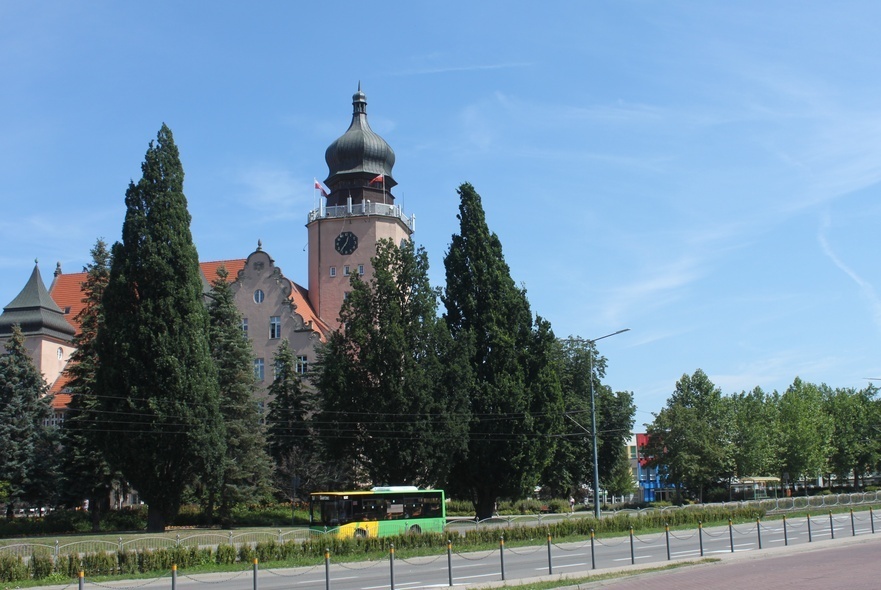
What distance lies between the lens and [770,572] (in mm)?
21609

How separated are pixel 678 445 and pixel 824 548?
4742 cm

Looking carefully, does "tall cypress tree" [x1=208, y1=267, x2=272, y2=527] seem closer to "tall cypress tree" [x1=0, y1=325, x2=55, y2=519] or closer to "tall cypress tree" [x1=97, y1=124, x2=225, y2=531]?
"tall cypress tree" [x1=97, y1=124, x2=225, y2=531]

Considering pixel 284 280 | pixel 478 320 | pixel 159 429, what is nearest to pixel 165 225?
pixel 159 429

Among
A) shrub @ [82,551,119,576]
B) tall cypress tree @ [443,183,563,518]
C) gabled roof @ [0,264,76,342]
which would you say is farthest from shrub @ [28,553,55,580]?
gabled roof @ [0,264,76,342]

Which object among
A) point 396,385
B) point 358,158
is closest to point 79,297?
point 358,158

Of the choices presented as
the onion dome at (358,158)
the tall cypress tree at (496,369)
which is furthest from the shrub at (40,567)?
the onion dome at (358,158)

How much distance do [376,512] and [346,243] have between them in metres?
40.9

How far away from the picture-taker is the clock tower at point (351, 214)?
75062 mm

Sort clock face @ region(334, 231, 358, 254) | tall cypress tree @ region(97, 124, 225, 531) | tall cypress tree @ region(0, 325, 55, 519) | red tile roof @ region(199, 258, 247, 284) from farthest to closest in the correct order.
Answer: red tile roof @ region(199, 258, 247, 284)
clock face @ region(334, 231, 358, 254)
tall cypress tree @ region(0, 325, 55, 519)
tall cypress tree @ region(97, 124, 225, 531)

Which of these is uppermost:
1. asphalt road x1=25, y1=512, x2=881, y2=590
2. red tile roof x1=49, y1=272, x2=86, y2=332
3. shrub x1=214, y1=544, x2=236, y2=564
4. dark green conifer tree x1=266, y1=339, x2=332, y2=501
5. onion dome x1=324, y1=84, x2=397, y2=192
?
onion dome x1=324, y1=84, x2=397, y2=192

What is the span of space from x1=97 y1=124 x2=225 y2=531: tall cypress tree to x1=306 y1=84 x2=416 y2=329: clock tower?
3123 cm

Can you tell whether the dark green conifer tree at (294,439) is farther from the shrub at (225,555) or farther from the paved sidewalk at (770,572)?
the paved sidewalk at (770,572)

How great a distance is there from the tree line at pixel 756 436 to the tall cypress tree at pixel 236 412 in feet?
120

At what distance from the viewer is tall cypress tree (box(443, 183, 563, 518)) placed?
Answer: 48688 mm
